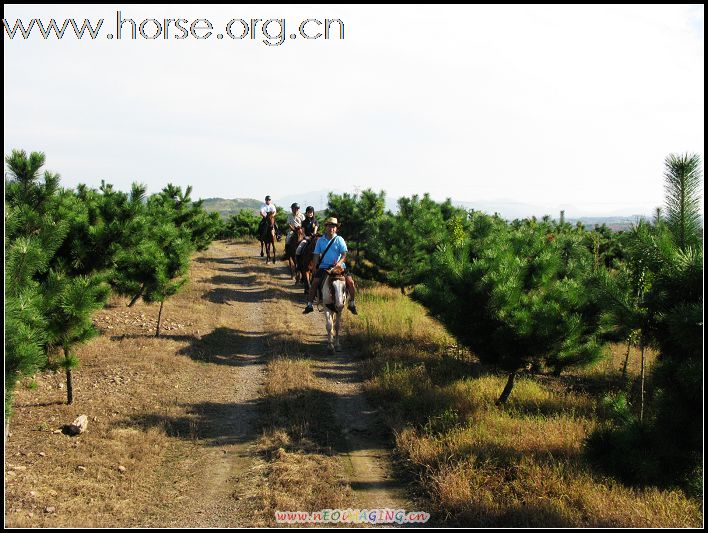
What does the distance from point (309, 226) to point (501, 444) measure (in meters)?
12.3

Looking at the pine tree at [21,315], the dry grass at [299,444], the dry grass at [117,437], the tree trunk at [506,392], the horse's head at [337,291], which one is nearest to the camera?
the pine tree at [21,315]

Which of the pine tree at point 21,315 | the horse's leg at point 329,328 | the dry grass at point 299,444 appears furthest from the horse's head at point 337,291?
the pine tree at point 21,315

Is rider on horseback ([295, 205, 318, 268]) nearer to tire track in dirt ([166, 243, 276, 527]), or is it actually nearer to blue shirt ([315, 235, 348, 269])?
tire track in dirt ([166, 243, 276, 527])

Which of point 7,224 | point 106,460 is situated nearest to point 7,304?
point 7,224

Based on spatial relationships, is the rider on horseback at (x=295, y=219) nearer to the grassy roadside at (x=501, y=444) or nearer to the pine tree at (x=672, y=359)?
the grassy roadside at (x=501, y=444)

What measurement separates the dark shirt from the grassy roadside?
6.62 m

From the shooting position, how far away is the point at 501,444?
6918 mm

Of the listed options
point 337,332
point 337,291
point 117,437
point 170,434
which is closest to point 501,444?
point 170,434

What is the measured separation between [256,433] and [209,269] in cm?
1909

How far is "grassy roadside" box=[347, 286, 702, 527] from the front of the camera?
5340 mm

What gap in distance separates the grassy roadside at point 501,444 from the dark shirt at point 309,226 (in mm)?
6617

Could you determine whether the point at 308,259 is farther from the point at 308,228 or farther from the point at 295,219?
the point at 295,219

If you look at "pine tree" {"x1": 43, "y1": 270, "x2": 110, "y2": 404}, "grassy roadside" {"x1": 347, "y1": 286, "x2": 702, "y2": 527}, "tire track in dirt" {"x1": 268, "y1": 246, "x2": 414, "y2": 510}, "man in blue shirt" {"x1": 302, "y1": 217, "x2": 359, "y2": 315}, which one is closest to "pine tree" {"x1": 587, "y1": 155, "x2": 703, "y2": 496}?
"grassy roadside" {"x1": 347, "y1": 286, "x2": 702, "y2": 527}

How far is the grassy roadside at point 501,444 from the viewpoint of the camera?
5.34m
